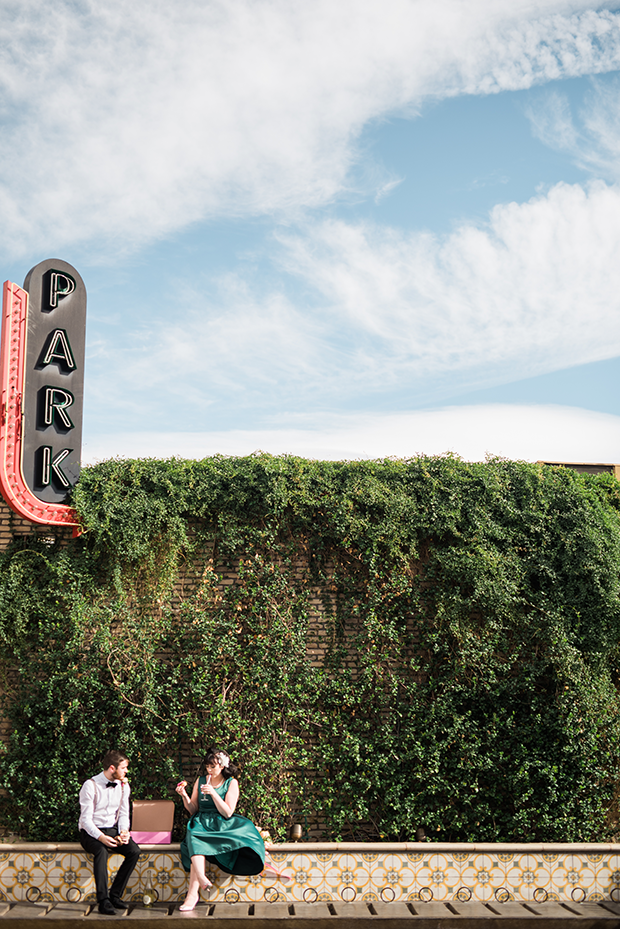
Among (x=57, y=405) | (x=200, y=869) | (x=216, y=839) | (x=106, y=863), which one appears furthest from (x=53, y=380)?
(x=200, y=869)

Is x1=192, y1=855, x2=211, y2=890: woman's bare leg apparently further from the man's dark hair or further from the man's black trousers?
the man's dark hair

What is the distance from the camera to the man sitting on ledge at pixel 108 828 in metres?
6.26

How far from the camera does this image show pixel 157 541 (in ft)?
27.9

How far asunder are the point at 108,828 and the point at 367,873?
8.91ft

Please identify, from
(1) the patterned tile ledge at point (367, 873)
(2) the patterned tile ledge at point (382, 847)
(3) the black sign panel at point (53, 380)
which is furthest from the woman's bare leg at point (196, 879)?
(3) the black sign panel at point (53, 380)

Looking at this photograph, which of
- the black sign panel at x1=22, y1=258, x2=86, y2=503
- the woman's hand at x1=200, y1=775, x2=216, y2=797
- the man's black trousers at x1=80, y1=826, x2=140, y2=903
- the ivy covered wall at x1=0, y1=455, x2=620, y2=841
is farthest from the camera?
the black sign panel at x1=22, y1=258, x2=86, y2=503

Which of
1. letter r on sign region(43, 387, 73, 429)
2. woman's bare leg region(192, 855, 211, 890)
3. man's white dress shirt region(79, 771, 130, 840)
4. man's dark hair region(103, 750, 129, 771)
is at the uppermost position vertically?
letter r on sign region(43, 387, 73, 429)

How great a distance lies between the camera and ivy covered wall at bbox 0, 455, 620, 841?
788cm

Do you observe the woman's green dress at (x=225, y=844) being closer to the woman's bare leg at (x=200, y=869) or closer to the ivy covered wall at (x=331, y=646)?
the woman's bare leg at (x=200, y=869)

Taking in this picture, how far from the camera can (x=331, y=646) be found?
841 centimetres

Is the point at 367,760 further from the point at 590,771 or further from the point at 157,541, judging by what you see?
the point at 157,541

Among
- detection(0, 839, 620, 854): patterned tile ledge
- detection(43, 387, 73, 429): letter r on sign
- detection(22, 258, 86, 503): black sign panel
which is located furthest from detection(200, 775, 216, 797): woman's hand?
detection(43, 387, 73, 429): letter r on sign

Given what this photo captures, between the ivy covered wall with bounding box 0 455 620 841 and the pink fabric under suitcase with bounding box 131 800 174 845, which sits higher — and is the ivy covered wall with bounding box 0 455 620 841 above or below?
above

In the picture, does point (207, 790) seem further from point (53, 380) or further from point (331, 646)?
point (53, 380)
